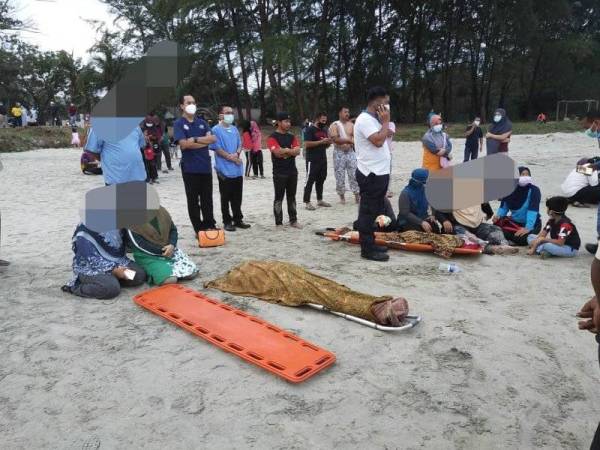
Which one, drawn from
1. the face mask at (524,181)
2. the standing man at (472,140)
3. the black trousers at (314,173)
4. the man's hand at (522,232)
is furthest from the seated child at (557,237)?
the standing man at (472,140)

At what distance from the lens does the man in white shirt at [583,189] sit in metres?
7.84

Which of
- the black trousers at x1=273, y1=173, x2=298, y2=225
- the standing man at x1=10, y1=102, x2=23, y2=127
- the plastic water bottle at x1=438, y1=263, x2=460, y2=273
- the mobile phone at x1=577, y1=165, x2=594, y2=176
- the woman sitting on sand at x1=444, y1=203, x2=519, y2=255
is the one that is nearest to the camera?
the plastic water bottle at x1=438, y1=263, x2=460, y2=273

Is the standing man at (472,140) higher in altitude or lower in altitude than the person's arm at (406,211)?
higher

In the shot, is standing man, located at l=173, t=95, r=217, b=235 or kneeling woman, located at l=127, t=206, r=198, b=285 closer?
kneeling woman, located at l=127, t=206, r=198, b=285

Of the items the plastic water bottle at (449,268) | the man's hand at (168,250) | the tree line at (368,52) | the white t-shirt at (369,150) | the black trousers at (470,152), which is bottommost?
the plastic water bottle at (449,268)

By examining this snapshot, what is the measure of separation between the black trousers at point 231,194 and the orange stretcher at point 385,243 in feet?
3.93

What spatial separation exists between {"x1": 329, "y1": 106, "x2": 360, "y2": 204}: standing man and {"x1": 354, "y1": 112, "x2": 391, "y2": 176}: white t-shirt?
268cm

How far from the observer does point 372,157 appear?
16.3 ft

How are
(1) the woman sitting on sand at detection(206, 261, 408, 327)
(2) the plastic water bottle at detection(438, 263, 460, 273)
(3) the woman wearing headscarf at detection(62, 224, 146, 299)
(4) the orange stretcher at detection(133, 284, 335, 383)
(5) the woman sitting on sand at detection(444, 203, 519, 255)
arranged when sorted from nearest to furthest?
(4) the orange stretcher at detection(133, 284, 335, 383), (1) the woman sitting on sand at detection(206, 261, 408, 327), (3) the woman wearing headscarf at detection(62, 224, 146, 299), (2) the plastic water bottle at detection(438, 263, 460, 273), (5) the woman sitting on sand at detection(444, 203, 519, 255)

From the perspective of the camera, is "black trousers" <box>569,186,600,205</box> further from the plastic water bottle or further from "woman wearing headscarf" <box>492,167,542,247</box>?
the plastic water bottle

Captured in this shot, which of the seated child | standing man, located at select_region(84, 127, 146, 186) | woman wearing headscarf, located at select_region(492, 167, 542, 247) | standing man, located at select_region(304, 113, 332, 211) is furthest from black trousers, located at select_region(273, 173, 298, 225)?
the seated child

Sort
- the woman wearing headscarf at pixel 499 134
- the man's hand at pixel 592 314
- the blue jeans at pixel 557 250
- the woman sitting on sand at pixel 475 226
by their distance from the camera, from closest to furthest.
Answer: the man's hand at pixel 592 314 → the blue jeans at pixel 557 250 → the woman sitting on sand at pixel 475 226 → the woman wearing headscarf at pixel 499 134

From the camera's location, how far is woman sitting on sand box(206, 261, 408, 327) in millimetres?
3463

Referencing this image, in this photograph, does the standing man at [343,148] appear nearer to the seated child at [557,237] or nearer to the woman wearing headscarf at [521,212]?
the woman wearing headscarf at [521,212]
